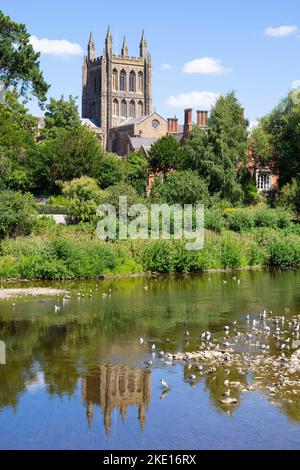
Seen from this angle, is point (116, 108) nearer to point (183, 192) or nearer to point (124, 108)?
point (124, 108)

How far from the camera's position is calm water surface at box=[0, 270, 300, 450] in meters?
14.8

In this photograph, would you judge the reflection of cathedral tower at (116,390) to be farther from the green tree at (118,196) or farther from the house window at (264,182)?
the house window at (264,182)

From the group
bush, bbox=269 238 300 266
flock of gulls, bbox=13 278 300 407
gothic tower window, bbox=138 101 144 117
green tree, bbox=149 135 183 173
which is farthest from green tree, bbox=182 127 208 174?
gothic tower window, bbox=138 101 144 117

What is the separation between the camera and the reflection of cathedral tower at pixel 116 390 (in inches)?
650

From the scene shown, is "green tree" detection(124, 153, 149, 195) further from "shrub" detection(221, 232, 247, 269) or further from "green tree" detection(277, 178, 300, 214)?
"shrub" detection(221, 232, 247, 269)

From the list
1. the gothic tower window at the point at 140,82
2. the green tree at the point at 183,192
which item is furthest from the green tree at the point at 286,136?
the gothic tower window at the point at 140,82

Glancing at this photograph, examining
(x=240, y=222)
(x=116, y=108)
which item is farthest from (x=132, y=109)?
(x=240, y=222)

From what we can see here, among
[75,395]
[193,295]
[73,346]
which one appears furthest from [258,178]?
[75,395]

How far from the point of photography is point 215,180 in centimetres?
5756

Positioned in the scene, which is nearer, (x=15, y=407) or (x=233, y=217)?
(x=15, y=407)

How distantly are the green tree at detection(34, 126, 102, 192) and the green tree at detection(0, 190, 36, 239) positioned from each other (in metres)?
15.4

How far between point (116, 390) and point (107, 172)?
42.6 meters
